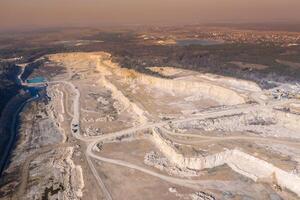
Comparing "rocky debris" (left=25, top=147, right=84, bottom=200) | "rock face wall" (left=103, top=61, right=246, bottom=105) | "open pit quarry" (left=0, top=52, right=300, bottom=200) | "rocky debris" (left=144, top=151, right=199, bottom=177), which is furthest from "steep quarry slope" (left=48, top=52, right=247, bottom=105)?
"rocky debris" (left=25, top=147, right=84, bottom=200)

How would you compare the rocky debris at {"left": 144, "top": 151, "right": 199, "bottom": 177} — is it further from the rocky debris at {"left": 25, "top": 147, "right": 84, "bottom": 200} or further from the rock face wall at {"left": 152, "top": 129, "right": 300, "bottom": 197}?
the rocky debris at {"left": 25, "top": 147, "right": 84, "bottom": 200}

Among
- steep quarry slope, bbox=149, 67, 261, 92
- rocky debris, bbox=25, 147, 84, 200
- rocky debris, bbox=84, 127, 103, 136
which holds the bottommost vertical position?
rocky debris, bbox=25, 147, 84, 200

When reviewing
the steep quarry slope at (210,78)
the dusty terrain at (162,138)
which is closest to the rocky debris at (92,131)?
the dusty terrain at (162,138)

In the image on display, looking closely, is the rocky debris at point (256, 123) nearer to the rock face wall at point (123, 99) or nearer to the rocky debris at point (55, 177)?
the rock face wall at point (123, 99)

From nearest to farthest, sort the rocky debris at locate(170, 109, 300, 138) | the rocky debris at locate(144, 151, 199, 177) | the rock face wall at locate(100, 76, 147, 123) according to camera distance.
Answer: the rocky debris at locate(144, 151, 199, 177)
the rocky debris at locate(170, 109, 300, 138)
the rock face wall at locate(100, 76, 147, 123)

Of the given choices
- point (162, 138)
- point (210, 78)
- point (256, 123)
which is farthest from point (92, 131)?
point (210, 78)
